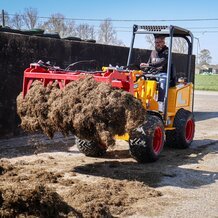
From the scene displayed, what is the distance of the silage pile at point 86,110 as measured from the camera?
21.6 feet

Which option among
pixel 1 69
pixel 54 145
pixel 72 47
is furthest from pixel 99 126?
pixel 72 47

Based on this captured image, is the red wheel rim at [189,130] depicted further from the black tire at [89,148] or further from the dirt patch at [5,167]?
the dirt patch at [5,167]

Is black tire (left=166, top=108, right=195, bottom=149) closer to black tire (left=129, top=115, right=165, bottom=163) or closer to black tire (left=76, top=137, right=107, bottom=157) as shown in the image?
black tire (left=129, top=115, right=165, bottom=163)

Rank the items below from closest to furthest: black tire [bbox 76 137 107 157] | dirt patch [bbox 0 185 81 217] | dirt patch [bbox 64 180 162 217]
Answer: dirt patch [bbox 0 185 81 217] → dirt patch [bbox 64 180 162 217] → black tire [bbox 76 137 107 157]

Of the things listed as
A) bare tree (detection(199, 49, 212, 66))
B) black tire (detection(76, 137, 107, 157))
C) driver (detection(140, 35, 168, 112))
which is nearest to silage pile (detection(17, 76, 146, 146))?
black tire (detection(76, 137, 107, 157))

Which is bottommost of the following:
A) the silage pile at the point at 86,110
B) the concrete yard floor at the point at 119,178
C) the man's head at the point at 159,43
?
the concrete yard floor at the point at 119,178

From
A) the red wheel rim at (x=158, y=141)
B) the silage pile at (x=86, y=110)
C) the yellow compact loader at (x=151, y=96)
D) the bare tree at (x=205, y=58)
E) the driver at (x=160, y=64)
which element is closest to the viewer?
the silage pile at (x=86, y=110)

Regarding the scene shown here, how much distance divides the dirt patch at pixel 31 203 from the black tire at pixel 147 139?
127 inches

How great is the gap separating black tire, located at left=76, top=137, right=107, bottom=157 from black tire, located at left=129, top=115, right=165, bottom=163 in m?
0.85

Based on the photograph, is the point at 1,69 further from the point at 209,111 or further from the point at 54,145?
the point at 209,111

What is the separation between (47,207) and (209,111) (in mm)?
15456

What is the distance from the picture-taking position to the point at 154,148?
8312 millimetres

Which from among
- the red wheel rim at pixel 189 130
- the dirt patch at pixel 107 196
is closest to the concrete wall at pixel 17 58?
the red wheel rim at pixel 189 130

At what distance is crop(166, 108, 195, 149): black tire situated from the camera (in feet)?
31.0
